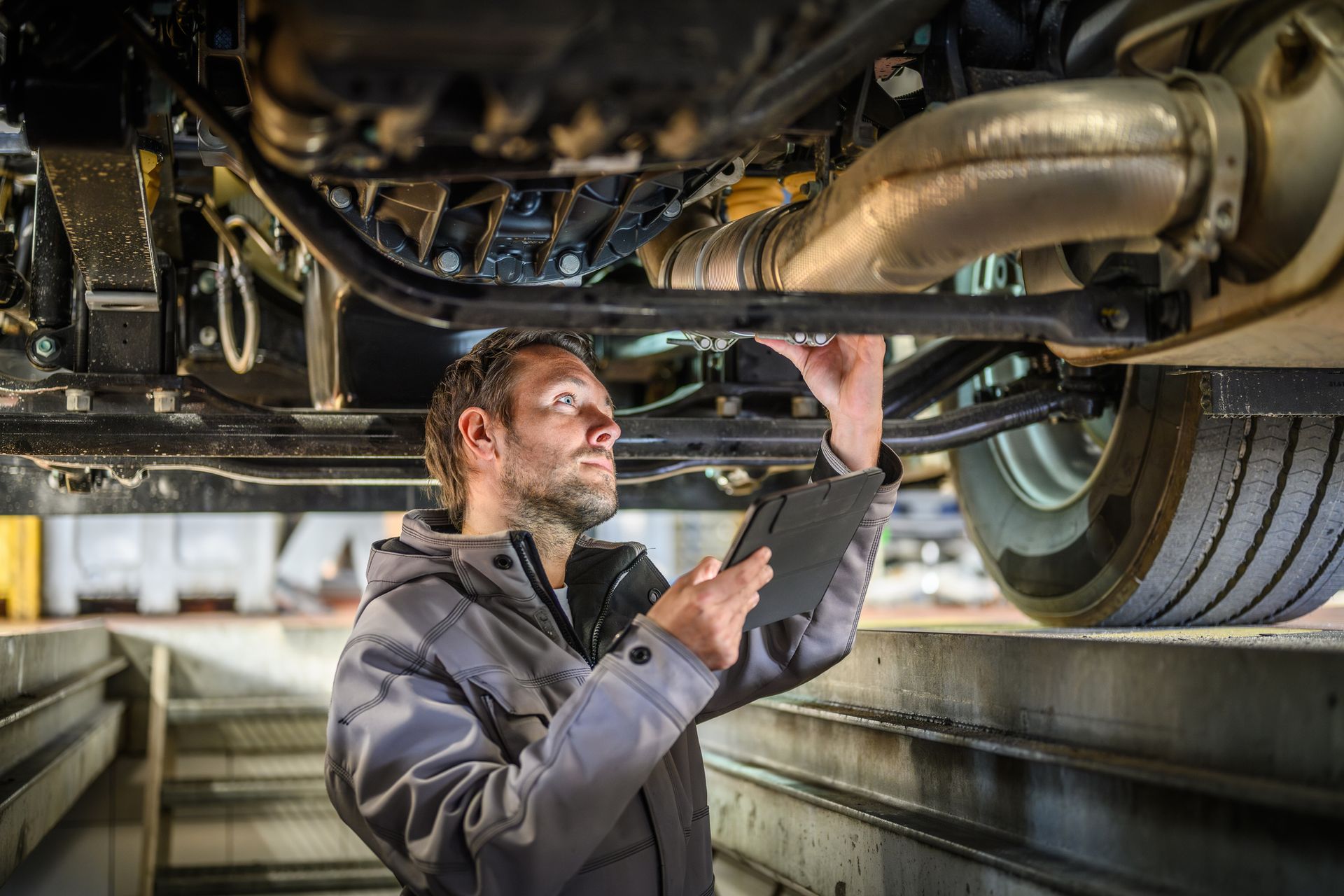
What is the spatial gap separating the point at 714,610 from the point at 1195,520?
3.46 ft

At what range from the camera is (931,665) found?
1698 millimetres

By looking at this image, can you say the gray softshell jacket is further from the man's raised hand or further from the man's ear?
the man's ear

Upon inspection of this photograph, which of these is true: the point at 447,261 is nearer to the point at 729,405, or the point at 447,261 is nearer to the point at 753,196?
the point at 753,196

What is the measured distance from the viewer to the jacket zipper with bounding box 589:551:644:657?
63.9 inches

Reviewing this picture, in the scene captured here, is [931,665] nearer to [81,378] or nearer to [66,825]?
[81,378]

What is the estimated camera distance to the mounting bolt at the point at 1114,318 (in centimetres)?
119

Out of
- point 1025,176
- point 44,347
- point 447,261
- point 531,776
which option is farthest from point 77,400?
point 1025,176

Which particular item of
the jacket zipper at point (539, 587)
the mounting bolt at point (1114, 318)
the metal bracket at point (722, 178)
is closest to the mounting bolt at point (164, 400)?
the jacket zipper at point (539, 587)

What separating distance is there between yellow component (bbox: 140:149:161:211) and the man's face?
60 cm

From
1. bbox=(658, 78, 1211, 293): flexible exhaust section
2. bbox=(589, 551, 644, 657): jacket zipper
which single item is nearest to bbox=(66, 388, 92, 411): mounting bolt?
bbox=(589, 551, 644, 657): jacket zipper

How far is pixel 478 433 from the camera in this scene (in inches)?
69.6

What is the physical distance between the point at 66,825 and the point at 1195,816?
329cm

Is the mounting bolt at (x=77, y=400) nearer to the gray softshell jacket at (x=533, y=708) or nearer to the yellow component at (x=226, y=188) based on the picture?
the gray softshell jacket at (x=533, y=708)

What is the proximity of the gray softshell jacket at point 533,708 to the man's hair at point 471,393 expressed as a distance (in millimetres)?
72
